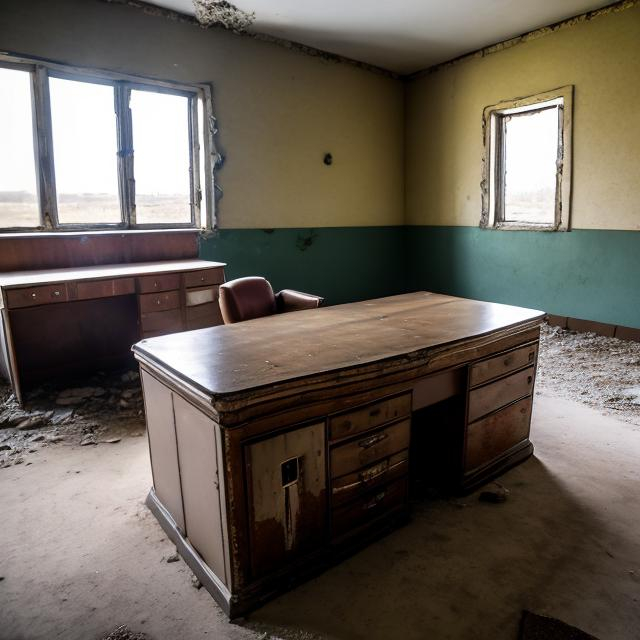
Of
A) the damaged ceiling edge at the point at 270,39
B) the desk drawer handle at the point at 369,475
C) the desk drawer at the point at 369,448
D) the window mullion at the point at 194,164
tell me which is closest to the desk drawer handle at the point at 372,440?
the desk drawer at the point at 369,448

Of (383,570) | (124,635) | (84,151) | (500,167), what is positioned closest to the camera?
(124,635)

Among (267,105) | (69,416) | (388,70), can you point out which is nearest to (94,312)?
(69,416)

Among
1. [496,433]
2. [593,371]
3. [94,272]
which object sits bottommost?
[593,371]

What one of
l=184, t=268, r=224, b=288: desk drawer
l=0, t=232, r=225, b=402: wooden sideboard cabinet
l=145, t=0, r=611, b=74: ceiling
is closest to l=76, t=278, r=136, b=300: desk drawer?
l=0, t=232, r=225, b=402: wooden sideboard cabinet

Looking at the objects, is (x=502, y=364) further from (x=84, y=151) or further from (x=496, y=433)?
(x=84, y=151)

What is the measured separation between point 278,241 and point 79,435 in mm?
3152

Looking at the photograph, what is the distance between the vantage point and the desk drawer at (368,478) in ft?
5.97

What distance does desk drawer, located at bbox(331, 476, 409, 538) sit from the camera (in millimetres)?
1853

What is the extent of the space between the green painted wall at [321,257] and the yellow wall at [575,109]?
3.21ft

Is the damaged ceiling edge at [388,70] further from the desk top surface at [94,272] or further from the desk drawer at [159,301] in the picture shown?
the desk drawer at [159,301]

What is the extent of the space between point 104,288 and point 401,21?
3.91 metres

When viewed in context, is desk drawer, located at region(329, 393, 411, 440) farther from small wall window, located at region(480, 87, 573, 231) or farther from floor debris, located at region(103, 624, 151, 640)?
small wall window, located at region(480, 87, 573, 231)

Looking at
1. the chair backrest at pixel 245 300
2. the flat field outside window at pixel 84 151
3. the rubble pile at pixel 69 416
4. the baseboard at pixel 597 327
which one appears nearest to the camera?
the chair backrest at pixel 245 300

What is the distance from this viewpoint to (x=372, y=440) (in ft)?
6.15
